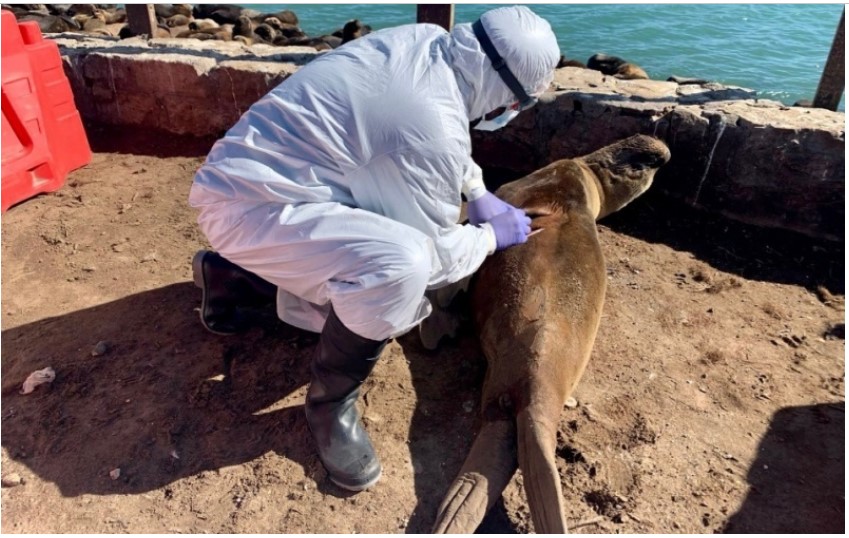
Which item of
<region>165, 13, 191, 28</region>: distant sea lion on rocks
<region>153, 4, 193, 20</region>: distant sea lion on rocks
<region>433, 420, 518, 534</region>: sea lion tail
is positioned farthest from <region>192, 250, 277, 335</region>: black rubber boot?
<region>153, 4, 193, 20</region>: distant sea lion on rocks

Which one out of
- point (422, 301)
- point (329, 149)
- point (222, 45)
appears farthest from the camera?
point (222, 45)

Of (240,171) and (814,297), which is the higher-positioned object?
(240,171)

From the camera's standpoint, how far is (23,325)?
3.55m

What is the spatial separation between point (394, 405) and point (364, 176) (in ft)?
3.93

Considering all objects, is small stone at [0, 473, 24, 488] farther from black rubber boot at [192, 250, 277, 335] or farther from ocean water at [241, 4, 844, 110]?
ocean water at [241, 4, 844, 110]

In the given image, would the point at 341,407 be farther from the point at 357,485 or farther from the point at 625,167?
the point at 625,167

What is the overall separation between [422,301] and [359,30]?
7.42 meters

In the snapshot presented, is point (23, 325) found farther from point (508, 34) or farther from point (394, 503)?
point (508, 34)

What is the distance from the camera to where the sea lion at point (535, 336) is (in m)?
2.57

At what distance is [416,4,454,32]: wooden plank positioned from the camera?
5.19 meters

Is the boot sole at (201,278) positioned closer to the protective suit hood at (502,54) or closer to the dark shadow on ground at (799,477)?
the protective suit hood at (502,54)

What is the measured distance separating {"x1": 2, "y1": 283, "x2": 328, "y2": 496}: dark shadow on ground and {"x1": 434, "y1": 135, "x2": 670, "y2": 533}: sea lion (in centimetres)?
71

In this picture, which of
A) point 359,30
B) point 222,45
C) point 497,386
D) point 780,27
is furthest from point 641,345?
point 780,27

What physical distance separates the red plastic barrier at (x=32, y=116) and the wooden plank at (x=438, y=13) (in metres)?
2.72
